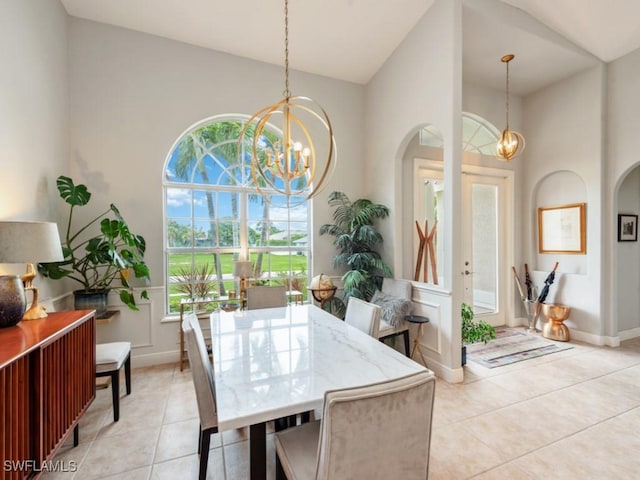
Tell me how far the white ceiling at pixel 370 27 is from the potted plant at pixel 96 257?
2.05m

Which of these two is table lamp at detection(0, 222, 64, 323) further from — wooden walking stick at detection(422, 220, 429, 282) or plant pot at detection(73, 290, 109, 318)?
wooden walking stick at detection(422, 220, 429, 282)

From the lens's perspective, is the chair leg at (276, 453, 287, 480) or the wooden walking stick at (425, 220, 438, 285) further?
the wooden walking stick at (425, 220, 438, 285)

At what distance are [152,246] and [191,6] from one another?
8.52ft

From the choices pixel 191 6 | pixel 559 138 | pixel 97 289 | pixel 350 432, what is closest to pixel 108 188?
pixel 97 289

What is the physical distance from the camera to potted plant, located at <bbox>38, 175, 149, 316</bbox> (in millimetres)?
2756

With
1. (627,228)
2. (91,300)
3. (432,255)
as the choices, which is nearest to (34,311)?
(91,300)

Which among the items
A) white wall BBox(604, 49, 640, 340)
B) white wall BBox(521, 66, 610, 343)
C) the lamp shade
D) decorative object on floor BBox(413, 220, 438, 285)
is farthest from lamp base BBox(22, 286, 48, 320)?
white wall BBox(604, 49, 640, 340)

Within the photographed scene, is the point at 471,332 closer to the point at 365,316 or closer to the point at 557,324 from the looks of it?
the point at 365,316

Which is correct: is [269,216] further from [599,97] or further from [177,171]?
[599,97]

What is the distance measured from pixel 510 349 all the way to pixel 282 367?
137 inches

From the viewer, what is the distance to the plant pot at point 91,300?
9.48 ft

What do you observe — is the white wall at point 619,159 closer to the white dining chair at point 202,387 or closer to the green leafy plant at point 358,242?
the green leafy plant at point 358,242

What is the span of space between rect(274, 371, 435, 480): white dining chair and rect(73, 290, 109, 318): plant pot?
9.38 feet

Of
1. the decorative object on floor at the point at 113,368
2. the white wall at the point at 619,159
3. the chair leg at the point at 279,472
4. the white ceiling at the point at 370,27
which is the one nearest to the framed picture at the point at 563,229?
the white wall at the point at 619,159
